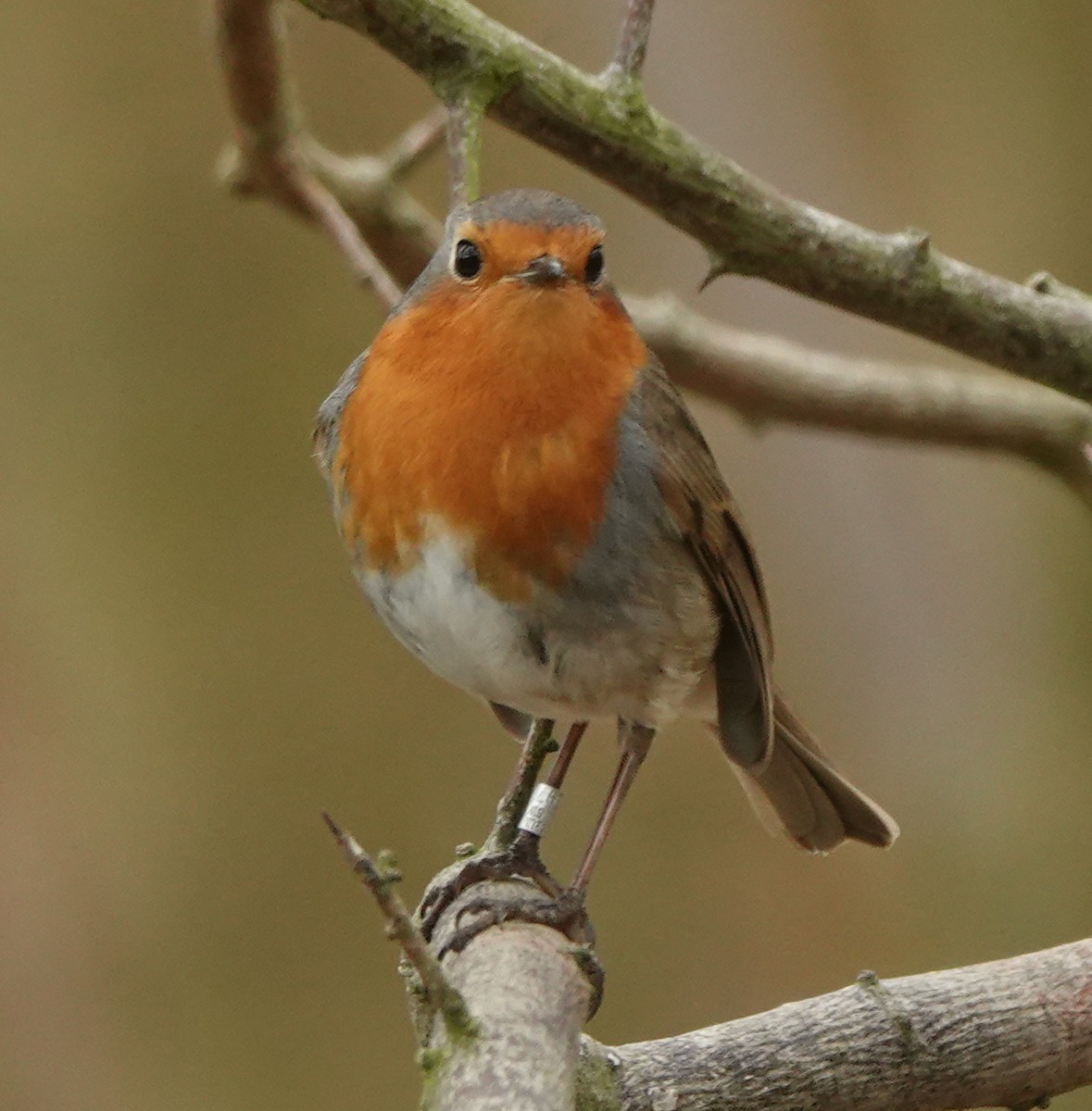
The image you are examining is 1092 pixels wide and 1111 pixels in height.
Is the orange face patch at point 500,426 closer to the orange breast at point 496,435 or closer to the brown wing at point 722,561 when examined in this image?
the orange breast at point 496,435

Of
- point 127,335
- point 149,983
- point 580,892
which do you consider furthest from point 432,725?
point 580,892

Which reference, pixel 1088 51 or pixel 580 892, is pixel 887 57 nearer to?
pixel 1088 51

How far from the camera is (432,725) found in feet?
16.9

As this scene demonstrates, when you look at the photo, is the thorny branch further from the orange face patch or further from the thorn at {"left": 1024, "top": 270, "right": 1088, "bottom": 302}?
the orange face patch

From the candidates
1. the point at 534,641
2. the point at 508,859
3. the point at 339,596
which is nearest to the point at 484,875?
the point at 508,859

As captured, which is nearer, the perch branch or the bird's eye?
the perch branch

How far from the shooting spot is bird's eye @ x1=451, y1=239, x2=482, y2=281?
A: 219 centimetres

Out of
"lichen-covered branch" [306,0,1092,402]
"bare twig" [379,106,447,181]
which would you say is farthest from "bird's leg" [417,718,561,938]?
"bare twig" [379,106,447,181]

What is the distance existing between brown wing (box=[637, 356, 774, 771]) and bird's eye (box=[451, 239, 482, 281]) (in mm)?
276

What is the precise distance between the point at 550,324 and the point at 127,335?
315 cm

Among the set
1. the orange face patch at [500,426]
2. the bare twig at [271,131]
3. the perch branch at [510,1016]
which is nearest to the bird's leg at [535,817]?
the perch branch at [510,1016]

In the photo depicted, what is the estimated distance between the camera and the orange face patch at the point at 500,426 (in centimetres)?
214

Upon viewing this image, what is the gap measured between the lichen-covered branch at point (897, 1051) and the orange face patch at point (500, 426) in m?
0.61

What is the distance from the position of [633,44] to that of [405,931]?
132 centimetres
